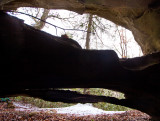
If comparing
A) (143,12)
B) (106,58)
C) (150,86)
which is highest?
Answer: (143,12)

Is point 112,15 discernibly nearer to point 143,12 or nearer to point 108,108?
point 143,12

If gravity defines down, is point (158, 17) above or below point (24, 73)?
above

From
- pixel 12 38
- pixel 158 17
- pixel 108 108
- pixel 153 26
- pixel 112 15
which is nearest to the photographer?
pixel 12 38

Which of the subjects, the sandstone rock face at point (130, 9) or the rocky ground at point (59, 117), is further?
the rocky ground at point (59, 117)

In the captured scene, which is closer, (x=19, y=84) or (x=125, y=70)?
(x=19, y=84)

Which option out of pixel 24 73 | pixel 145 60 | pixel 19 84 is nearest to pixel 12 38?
pixel 24 73

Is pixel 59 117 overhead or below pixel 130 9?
below

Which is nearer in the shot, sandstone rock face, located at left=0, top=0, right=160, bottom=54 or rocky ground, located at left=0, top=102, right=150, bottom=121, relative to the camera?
sandstone rock face, located at left=0, top=0, right=160, bottom=54

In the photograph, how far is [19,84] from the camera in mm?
1566

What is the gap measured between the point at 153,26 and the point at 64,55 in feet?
12.3

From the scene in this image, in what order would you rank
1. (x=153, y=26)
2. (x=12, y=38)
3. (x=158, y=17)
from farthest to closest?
1. (x=153, y=26)
2. (x=158, y=17)
3. (x=12, y=38)

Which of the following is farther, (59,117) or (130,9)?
(130,9)

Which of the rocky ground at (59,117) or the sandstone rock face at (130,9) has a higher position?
the sandstone rock face at (130,9)

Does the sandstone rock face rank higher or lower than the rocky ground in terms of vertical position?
A: higher
